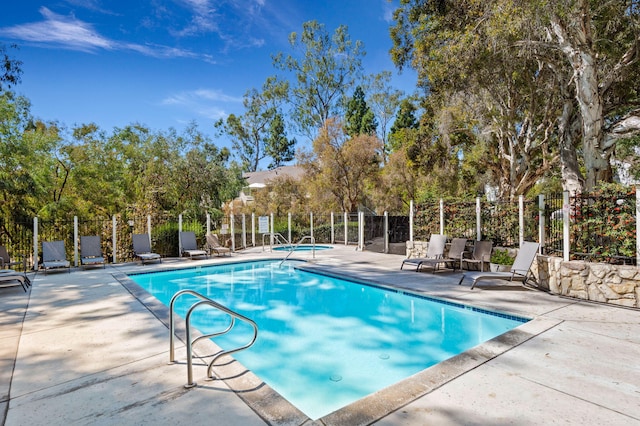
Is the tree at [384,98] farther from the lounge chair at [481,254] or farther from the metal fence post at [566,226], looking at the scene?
the metal fence post at [566,226]

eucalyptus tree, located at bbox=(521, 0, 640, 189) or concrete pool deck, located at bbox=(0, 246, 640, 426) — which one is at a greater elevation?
eucalyptus tree, located at bbox=(521, 0, 640, 189)

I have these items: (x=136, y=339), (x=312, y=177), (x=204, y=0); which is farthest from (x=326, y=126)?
(x=136, y=339)

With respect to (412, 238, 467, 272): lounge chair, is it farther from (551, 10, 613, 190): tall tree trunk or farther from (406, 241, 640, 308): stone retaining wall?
(551, 10, 613, 190): tall tree trunk

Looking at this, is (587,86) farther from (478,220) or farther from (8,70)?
(8,70)

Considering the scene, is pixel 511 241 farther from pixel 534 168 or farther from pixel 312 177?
pixel 312 177

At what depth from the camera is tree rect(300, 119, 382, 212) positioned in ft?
72.0

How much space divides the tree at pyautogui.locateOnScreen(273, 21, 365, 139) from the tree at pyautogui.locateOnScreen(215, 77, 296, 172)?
548cm

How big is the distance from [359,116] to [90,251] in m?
28.2

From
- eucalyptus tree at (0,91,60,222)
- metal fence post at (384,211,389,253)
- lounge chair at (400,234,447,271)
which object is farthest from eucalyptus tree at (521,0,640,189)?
eucalyptus tree at (0,91,60,222)

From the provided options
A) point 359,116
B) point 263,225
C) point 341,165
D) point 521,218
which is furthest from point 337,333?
point 359,116

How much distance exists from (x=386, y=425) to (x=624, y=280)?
553 centimetres

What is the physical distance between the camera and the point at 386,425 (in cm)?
257

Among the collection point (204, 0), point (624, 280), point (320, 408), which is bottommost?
point (320, 408)

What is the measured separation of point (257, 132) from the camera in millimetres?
41250
